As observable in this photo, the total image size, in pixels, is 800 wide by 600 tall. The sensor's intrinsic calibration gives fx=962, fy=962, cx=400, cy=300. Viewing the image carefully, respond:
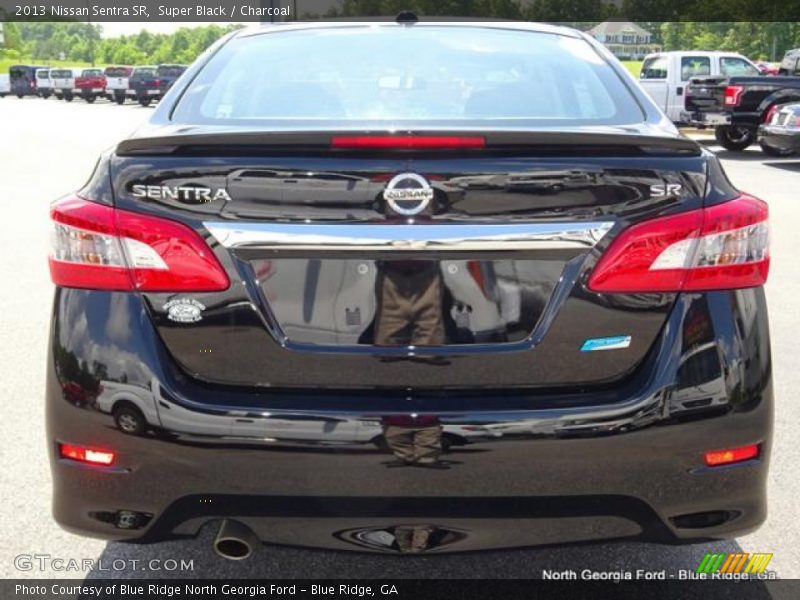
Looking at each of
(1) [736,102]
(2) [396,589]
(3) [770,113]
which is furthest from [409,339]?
(1) [736,102]

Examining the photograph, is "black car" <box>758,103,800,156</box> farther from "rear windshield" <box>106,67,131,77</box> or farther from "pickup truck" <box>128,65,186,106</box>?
"rear windshield" <box>106,67,131,77</box>

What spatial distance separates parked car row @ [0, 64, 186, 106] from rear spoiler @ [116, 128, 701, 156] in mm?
42829

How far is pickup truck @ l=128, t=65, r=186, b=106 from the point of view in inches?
1925

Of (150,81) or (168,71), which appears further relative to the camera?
(168,71)

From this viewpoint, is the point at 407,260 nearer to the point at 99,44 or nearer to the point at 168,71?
the point at 168,71

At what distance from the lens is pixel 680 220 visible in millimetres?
2350

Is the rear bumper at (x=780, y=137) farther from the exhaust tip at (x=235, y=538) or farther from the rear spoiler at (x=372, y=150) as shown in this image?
the exhaust tip at (x=235, y=538)

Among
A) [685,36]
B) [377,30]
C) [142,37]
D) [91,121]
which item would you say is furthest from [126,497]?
[142,37]

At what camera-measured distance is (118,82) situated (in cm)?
5281

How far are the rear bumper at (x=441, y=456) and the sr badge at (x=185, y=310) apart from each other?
0.25 ft

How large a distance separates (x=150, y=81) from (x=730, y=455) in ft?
164

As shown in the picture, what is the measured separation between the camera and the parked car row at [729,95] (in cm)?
1758

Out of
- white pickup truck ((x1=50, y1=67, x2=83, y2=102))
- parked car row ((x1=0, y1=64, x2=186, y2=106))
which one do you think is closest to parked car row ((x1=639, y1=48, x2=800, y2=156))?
parked car row ((x1=0, y1=64, x2=186, y2=106))

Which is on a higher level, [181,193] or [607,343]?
[181,193]
